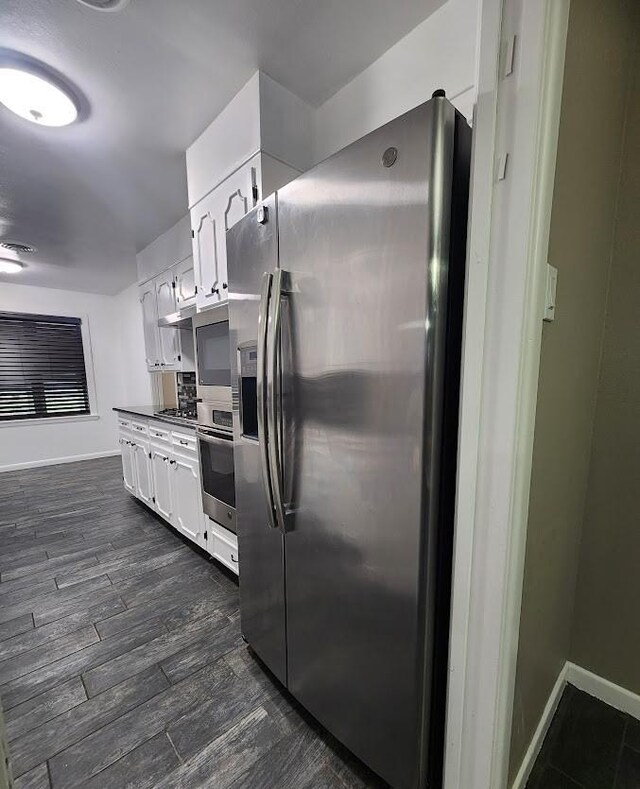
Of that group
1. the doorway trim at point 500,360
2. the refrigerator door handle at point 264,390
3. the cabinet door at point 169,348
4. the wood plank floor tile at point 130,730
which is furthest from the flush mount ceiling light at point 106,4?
the wood plank floor tile at point 130,730

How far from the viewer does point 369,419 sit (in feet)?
2.73

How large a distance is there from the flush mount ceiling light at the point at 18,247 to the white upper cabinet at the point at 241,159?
2475 millimetres

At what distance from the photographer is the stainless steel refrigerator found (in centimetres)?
73

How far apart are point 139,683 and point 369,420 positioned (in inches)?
61.3

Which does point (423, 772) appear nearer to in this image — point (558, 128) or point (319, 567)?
point (319, 567)

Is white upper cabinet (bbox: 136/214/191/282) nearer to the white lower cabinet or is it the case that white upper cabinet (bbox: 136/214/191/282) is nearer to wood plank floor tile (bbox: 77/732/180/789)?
the white lower cabinet

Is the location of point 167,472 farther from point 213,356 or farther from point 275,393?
Answer: point 275,393

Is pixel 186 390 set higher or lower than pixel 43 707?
higher

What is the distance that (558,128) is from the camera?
2.11 feet

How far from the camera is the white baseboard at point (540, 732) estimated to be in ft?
3.23

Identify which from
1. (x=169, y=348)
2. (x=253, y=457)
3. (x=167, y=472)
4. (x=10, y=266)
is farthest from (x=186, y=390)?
(x=10, y=266)

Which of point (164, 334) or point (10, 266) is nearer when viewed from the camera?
point (164, 334)

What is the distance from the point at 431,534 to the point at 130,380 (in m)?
5.56

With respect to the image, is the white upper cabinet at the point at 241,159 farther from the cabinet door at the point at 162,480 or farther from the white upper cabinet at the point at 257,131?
the cabinet door at the point at 162,480
